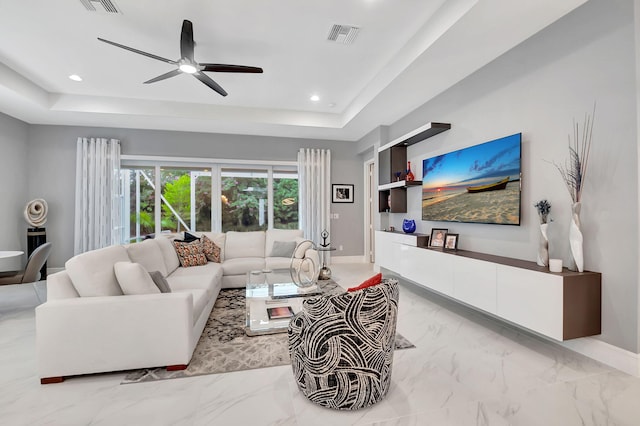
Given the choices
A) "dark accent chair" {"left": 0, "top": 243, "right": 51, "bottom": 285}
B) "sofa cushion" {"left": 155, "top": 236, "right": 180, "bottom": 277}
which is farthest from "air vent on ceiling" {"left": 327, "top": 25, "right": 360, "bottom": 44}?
"dark accent chair" {"left": 0, "top": 243, "right": 51, "bottom": 285}

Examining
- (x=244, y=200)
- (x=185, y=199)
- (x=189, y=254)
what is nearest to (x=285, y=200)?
(x=244, y=200)

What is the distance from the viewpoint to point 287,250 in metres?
4.96

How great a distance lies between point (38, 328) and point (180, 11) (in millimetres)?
2775

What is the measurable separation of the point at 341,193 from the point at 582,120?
15.6 ft

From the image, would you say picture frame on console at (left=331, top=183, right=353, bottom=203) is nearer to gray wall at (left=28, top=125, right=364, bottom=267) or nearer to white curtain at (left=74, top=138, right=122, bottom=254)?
gray wall at (left=28, top=125, right=364, bottom=267)

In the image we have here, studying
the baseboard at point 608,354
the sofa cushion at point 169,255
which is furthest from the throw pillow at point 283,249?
the baseboard at point 608,354

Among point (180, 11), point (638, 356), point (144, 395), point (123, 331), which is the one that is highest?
point (180, 11)

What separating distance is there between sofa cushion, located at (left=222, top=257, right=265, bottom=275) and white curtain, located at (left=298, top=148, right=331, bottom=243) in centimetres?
206

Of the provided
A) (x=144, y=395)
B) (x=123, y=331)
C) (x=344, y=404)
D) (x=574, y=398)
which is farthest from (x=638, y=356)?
(x=123, y=331)

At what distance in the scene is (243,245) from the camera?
502 cm

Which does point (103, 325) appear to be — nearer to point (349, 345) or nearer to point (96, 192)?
point (349, 345)

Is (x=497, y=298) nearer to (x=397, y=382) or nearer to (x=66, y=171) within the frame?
(x=397, y=382)

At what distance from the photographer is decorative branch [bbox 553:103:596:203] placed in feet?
7.74

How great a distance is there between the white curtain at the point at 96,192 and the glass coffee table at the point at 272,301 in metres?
3.62
